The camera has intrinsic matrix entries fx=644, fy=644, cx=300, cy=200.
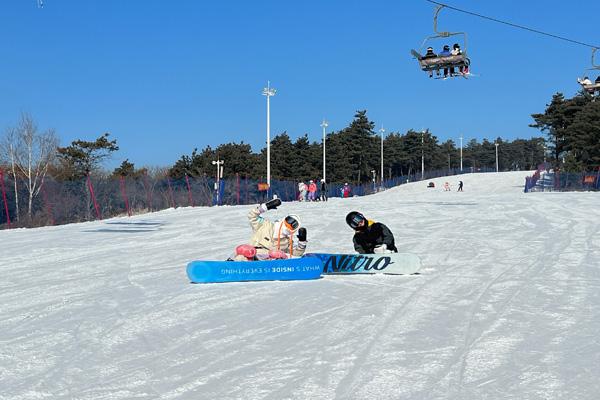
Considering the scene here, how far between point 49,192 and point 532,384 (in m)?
20.9

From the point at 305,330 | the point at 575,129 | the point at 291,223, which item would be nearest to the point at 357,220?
the point at 291,223

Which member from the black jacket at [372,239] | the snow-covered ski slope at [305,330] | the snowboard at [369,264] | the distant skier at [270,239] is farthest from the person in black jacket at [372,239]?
the distant skier at [270,239]

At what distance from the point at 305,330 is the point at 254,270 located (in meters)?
3.00

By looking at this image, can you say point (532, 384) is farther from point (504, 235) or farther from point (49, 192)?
point (49, 192)

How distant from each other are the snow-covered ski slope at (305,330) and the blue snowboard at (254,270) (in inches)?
8.2

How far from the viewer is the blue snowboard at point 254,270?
29.3 feet

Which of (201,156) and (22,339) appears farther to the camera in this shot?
(201,156)

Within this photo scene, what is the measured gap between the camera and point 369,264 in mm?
9617

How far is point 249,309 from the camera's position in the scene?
7148 mm

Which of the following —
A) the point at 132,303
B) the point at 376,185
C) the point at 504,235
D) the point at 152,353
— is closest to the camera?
the point at 152,353

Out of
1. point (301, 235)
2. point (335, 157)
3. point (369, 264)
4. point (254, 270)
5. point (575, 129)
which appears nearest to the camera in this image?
point (254, 270)

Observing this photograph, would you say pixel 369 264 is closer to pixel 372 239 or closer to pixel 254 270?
pixel 372 239

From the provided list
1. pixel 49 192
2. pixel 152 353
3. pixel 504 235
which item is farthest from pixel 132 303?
pixel 49 192

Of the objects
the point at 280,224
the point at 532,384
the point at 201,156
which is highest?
the point at 201,156
